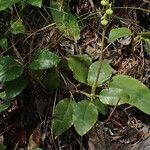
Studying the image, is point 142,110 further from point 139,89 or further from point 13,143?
point 13,143

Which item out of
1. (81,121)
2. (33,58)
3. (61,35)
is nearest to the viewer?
(81,121)

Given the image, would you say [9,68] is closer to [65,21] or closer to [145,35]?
[65,21]

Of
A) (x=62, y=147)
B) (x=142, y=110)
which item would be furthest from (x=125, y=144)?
(x=62, y=147)

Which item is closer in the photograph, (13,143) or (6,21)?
(13,143)

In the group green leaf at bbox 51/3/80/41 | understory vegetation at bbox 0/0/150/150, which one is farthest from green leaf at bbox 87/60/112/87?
green leaf at bbox 51/3/80/41

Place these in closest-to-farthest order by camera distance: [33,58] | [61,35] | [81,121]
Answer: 1. [81,121]
2. [33,58]
3. [61,35]

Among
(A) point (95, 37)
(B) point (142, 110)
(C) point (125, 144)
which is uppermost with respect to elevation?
(A) point (95, 37)

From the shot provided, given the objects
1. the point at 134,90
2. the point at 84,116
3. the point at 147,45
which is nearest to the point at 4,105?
the point at 84,116
